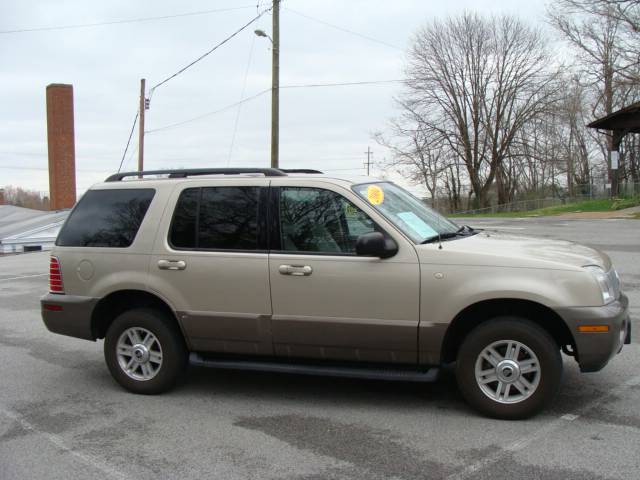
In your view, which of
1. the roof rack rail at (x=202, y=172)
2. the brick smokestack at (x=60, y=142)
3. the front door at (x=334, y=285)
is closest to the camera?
the front door at (x=334, y=285)

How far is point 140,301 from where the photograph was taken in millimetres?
5422

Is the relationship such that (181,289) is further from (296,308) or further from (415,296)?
(415,296)

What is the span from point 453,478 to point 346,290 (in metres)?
1.55

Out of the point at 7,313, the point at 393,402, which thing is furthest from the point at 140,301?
the point at 7,313

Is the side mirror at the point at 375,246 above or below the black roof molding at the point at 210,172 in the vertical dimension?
below

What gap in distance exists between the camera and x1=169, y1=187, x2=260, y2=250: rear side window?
197 inches

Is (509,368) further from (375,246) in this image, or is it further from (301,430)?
(301,430)

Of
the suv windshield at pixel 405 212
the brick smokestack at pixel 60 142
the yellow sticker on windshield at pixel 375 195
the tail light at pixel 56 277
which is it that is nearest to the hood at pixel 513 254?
the suv windshield at pixel 405 212

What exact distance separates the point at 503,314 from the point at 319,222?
60.2 inches

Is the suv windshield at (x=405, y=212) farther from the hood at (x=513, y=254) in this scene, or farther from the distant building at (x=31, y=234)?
the distant building at (x=31, y=234)

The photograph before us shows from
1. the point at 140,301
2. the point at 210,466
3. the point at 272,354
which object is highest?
the point at 140,301

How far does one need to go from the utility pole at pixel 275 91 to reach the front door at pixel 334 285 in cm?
1734

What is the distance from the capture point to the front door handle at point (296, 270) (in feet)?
15.5

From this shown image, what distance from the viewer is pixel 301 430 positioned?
440cm
